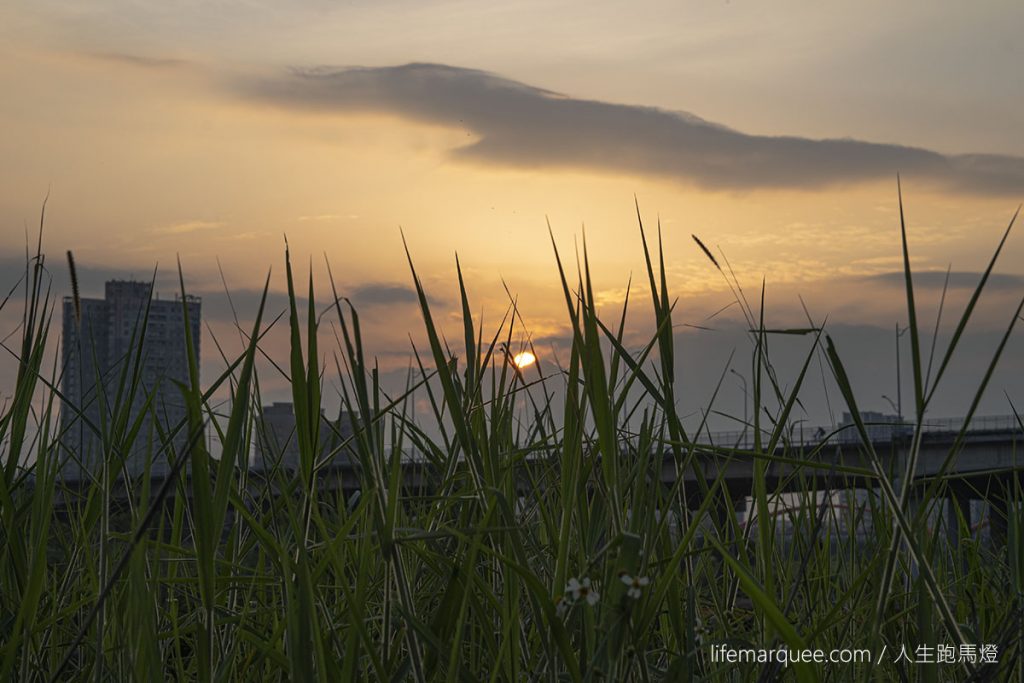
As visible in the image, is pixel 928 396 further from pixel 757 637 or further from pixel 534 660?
pixel 534 660

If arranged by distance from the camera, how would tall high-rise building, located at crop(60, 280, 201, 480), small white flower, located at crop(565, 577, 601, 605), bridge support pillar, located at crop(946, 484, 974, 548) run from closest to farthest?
small white flower, located at crop(565, 577, 601, 605)
tall high-rise building, located at crop(60, 280, 201, 480)
bridge support pillar, located at crop(946, 484, 974, 548)

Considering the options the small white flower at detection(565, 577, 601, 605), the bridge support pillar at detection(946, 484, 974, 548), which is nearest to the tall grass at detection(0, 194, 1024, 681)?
the small white flower at detection(565, 577, 601, 605)

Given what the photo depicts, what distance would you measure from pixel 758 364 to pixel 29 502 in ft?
6.23

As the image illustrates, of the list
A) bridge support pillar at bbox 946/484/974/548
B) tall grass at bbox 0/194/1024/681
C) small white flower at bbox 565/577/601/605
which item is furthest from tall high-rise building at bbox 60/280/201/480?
bridge support pillar at bbox 946/484/974/548

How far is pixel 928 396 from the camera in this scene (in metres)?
1.72

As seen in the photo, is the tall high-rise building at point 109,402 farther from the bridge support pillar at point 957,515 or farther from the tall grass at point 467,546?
the bridge support pillar at point 957,515

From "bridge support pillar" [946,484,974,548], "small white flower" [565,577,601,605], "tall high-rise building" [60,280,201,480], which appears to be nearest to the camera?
"small white flower" [565,577,601,605]

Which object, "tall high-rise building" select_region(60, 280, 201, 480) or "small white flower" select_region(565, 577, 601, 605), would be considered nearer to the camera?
"small white flower" select_region(565, 577, 601, 605)

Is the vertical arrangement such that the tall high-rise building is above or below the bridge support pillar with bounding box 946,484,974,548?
above

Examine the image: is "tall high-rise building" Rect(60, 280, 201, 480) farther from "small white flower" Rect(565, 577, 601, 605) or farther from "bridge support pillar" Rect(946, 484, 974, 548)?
"bridge support pillar" Rect(946, 484, 974, 548)

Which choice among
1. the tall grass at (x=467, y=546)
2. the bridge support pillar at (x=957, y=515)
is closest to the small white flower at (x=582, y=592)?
the tall grass at (x=467, y=546)

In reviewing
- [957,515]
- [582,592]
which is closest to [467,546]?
[582,592]

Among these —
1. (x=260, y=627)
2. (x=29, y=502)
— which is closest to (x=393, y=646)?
(x=260, y=627)

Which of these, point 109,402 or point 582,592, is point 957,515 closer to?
point 582,592
